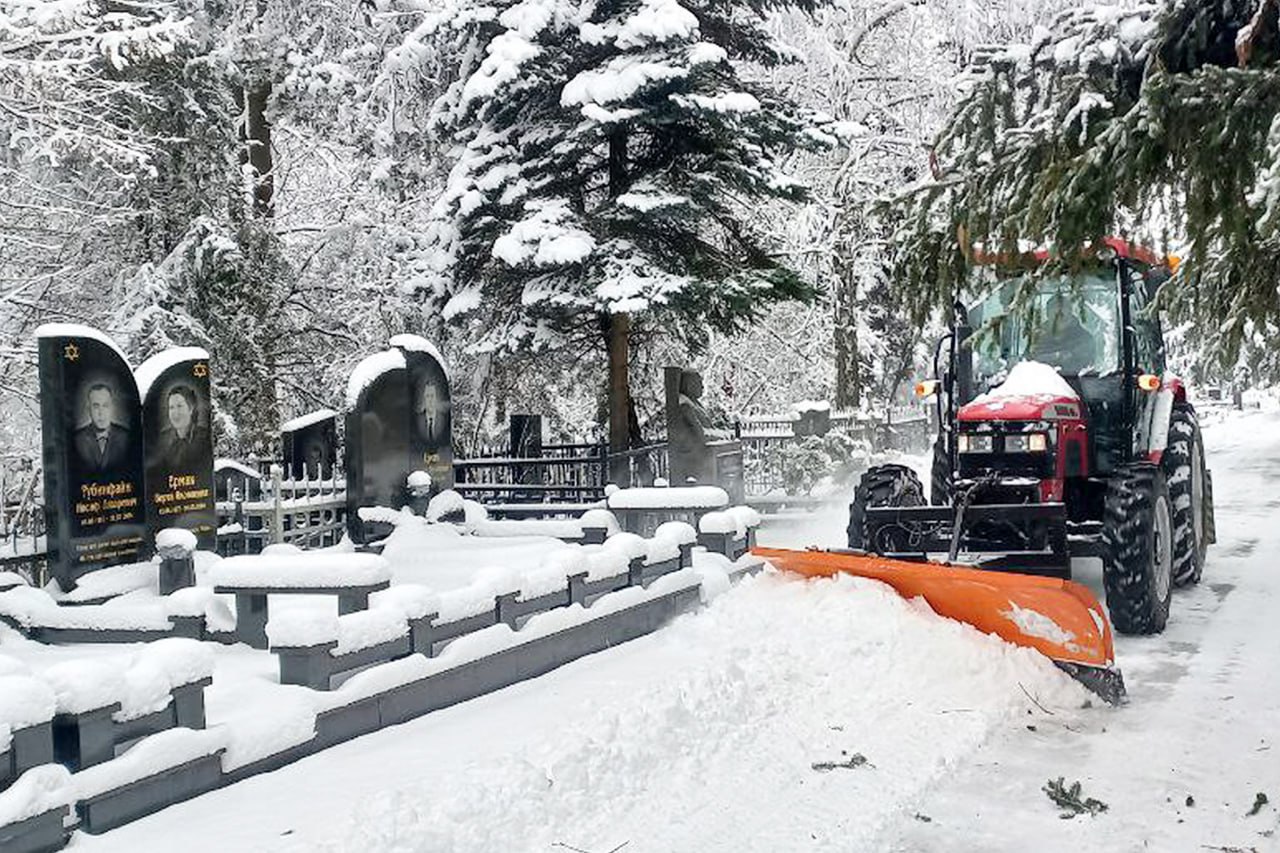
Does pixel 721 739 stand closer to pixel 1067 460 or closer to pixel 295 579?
pixel 295 579

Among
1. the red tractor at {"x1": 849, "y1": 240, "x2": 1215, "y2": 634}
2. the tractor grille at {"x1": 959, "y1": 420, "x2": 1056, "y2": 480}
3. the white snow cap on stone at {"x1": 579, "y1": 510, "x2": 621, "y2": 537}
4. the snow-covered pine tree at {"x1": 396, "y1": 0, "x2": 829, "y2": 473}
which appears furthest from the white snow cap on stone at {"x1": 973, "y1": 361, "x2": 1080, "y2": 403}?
the snow-covered pine tree at {"x1": 396, "y1": 0, "x2": 829, "y2": 473}

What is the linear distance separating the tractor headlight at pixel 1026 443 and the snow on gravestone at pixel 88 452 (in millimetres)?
7153

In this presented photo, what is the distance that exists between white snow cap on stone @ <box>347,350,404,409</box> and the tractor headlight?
6427 millimetres

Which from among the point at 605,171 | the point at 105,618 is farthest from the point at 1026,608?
the point at 605,171

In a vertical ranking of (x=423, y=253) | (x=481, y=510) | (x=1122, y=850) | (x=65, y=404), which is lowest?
(x=1122, y=850)

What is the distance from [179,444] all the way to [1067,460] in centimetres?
761

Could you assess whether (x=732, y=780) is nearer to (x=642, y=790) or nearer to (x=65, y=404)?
(x=642, y=790)

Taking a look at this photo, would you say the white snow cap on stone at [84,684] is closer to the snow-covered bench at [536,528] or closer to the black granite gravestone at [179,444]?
the black granite gravestone at [179,444]

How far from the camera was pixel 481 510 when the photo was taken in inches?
512

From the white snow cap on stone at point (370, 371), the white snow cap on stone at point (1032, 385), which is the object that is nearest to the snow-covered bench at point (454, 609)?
the white snow cap on stone at point (1032, 385)

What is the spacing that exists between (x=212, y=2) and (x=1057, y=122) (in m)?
16.8

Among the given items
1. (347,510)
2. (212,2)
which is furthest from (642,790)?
(212,2)

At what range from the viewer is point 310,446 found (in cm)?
Answer: 1383

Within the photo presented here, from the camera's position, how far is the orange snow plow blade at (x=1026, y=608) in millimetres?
6805
